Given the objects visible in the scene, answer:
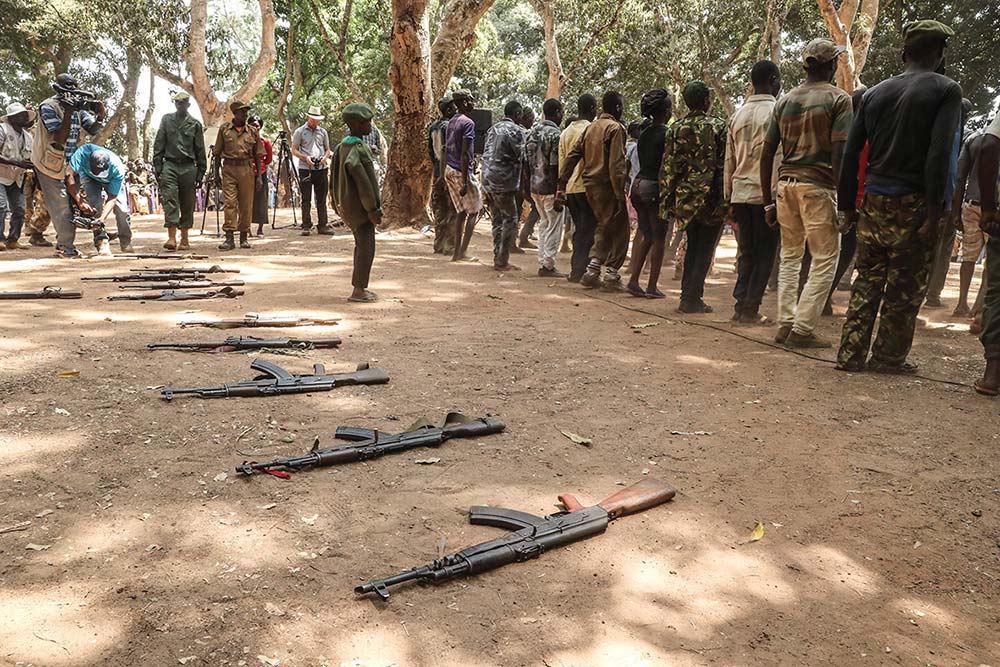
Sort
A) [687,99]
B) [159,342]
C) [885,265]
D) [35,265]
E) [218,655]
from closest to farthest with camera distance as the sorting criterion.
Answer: [218,655], [885,265], [159,342], [687,99], [35,265]

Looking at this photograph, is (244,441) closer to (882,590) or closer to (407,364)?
(407,364)

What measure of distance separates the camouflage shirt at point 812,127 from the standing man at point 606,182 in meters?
2.23

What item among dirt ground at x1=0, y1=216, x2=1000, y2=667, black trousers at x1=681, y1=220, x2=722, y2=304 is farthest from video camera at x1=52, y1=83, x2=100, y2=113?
black trousers at x1=681, y1=220, x2=722, y2=304

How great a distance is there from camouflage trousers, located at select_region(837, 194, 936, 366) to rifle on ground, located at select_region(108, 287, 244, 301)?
566cm

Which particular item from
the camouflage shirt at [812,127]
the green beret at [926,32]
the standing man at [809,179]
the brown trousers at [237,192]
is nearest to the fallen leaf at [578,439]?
the standing man at [809,179]

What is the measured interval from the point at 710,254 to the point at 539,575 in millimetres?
Result: 5051

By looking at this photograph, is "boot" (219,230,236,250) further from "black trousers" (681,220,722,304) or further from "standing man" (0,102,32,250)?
"black trousers" (681,220,722,304)

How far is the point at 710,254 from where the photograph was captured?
714cm

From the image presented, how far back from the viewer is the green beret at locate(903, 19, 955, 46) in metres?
4.57

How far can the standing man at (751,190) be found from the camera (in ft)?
20.4

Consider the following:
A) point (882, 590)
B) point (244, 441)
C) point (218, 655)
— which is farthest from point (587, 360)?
point (218, 655)

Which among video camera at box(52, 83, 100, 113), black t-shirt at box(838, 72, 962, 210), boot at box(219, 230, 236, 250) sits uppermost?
video camera at box(52, 83, 100, 113)

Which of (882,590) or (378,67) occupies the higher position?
(378,67)

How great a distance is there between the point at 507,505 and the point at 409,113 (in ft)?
34.8
